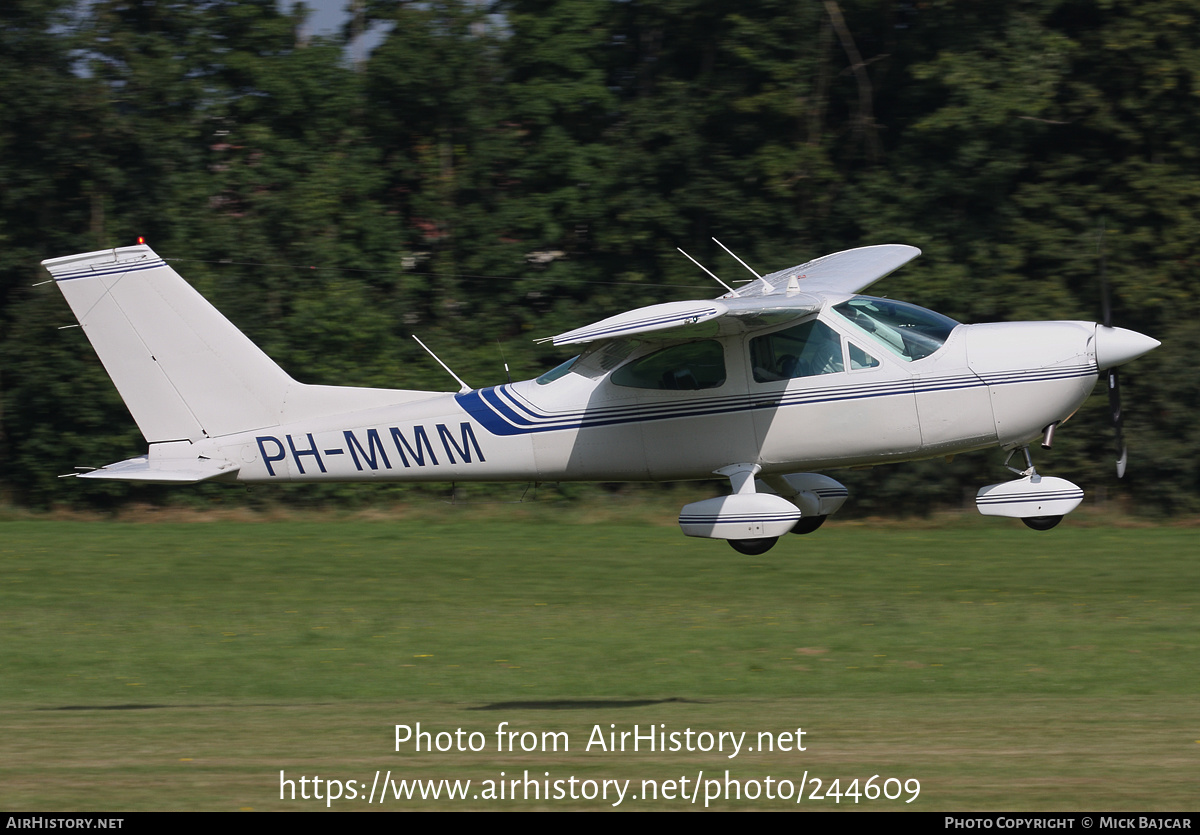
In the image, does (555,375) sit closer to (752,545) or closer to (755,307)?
(755,307)

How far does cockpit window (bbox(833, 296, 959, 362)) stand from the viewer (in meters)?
11.0

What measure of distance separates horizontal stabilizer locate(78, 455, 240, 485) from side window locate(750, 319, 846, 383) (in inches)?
178

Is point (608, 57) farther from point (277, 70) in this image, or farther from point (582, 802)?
point (582, 802)

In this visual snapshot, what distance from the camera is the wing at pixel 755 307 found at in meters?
9.84

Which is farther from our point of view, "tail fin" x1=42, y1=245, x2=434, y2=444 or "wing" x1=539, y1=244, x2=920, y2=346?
"tail fin" x1=42, y1=245, x2=434, y2=444

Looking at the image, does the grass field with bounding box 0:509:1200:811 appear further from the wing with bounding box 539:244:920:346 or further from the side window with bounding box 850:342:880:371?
the wing with bounding box 539:244:920:346

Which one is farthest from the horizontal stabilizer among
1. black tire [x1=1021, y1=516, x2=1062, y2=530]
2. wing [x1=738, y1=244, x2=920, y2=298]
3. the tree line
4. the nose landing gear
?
the tree line

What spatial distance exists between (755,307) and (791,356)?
827mm

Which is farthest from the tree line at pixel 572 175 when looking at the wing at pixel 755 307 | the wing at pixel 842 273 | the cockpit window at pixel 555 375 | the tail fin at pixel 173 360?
the cockpit window at pixel 555 375

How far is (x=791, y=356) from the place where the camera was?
1104 centimetres

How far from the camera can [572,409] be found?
11375 mm

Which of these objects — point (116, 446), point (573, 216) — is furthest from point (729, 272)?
point (116, 446)

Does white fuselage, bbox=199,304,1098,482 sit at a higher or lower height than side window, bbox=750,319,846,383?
lower

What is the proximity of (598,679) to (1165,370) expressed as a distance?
12.6 meters
